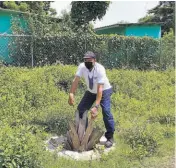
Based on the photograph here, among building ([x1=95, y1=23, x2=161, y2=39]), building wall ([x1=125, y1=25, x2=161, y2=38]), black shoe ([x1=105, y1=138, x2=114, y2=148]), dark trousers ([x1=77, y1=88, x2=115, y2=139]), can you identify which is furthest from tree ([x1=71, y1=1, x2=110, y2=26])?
black shoe ([x1=105, y1=138, x2=114, y2=148])

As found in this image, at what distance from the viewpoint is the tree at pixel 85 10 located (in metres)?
17.4

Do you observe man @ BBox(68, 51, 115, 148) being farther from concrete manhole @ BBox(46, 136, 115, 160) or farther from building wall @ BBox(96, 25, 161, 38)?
building wall @ BBox(96, 25, 161, 38)

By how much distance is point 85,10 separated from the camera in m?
17.5

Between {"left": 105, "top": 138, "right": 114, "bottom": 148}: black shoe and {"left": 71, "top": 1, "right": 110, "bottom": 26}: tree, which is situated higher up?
{"left": 71, "top": 1, "right": 110, "bottom": 26}: tree

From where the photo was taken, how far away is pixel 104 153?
19.3 feet

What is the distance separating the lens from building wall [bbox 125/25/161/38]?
2314 cm

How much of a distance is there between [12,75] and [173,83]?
553cm

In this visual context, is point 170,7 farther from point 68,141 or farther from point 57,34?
point 68,141

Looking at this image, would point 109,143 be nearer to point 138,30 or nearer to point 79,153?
point 79,153

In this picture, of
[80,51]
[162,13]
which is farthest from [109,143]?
[162,13]

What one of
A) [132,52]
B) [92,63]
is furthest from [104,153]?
[132,52]

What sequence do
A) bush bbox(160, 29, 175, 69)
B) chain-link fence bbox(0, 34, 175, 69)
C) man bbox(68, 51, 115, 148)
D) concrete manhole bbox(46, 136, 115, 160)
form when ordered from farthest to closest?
bush bbox(160, 29, 175, 69), chain-link fence bbox(0, 34, 175, 69), man bbox(68, 51, 115, 148), concrete manhole bbox(46, 136, 115, 160)

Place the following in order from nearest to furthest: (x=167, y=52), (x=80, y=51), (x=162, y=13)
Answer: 1. (x=80, y=51)
2. (x=167, y=52)
3. (x=162, y=13)

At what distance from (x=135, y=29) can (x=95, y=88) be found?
1745 cm
